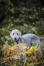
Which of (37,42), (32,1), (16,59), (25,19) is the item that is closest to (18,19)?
(25,19)

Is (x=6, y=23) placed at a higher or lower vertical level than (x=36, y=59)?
higher

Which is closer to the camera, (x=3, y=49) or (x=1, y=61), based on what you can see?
(x=1, y=61)

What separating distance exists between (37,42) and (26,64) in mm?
1252

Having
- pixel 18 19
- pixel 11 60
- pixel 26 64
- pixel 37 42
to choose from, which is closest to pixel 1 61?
pixel 11 60

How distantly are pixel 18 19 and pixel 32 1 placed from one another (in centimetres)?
188

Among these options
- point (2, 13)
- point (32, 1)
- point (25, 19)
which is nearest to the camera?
point (2, 13)

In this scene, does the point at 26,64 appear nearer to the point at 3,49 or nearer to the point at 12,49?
the point at 12,49

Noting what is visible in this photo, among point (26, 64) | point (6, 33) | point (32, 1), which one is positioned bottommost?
point (26, 64)

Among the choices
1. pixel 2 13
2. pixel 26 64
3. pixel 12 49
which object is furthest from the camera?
pixel 2 13

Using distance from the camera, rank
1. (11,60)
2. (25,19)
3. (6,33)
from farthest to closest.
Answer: (25,19) → (6,33) → (11,60)

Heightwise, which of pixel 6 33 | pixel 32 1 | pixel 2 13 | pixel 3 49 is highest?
pixel 32 1

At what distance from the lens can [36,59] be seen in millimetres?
4777

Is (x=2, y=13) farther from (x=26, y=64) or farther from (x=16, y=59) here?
(x=26, y=64)

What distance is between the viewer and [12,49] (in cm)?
538
